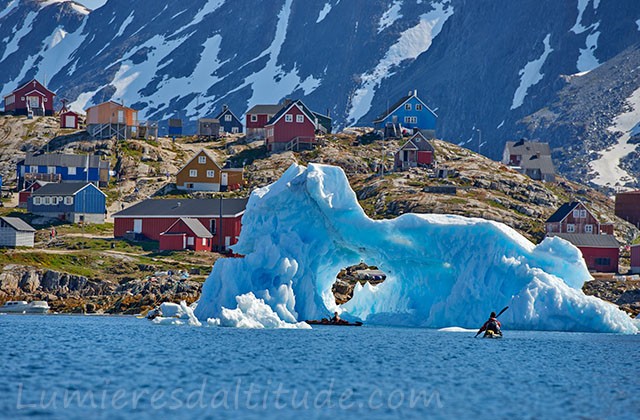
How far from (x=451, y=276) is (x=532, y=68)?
11401 cm

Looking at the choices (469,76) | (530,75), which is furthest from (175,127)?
(530,75)

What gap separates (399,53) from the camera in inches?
7584

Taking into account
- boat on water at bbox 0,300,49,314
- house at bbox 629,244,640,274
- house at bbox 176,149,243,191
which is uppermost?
house at bbox 176,149,243,191

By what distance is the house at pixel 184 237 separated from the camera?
86.1 m

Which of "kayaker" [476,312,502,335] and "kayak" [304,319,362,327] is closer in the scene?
"kayaker" [476,312,502,335]

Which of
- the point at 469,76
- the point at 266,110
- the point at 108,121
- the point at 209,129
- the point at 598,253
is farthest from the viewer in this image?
the point at 469,76

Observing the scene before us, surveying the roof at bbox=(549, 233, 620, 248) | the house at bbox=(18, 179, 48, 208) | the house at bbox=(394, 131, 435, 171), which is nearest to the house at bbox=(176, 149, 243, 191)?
the house at bbox=(18, 179, 48, 208)

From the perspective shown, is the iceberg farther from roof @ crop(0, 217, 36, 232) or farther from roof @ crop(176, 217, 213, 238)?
roof @ crop(0, 217, 36, 232)

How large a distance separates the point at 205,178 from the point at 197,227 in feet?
57.5

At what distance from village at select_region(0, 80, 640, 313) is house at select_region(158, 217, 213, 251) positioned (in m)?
0.10

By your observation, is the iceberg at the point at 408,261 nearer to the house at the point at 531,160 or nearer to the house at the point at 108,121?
the house at the point at 108,121

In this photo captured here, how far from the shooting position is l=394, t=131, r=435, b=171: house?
346 ft

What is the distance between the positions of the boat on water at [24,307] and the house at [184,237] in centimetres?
1876

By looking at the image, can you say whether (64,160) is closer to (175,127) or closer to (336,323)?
(175,127)
